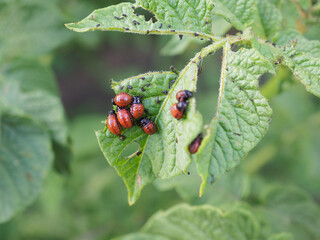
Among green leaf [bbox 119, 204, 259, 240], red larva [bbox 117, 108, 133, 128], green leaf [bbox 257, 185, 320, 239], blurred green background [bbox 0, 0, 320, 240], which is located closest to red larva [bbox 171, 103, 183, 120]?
red larva [bbox 117, 108, 133, 128]

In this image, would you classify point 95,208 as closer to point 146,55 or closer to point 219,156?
point 219,156

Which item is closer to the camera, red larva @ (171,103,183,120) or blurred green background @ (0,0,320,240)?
red larva @ (171,103,183,120)

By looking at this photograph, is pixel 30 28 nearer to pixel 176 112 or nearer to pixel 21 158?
pixel 21 158

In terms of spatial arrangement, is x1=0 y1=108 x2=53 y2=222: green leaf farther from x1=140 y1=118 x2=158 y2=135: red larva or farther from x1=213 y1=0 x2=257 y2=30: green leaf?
x1=213 y1=0 x2=257 y2=30: green leaf

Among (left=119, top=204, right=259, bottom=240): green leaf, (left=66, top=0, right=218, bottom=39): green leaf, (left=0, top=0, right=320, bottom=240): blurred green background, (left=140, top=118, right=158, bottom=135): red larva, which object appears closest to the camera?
(left=140, top=118, right=158, bottom=135): red larva

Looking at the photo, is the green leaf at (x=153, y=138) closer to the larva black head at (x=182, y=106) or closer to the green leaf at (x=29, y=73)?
the larva black head at (x=182, y=106)
